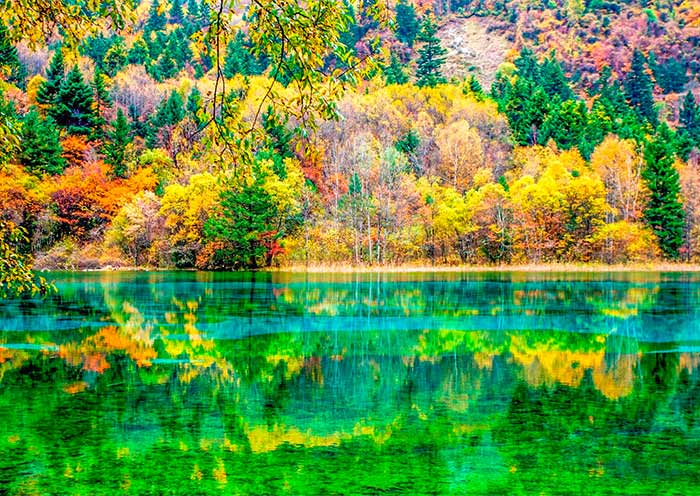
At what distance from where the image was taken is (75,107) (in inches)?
3398

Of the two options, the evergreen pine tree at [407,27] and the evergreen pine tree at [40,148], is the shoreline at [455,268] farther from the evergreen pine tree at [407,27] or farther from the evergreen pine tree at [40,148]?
the evergreen pine tree at [407,27]

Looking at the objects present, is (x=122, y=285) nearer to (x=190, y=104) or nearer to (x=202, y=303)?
(x=202, y=303)

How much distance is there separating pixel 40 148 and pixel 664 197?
59514 millimetres

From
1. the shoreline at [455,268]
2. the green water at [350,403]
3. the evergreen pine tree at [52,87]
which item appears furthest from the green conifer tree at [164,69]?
the green water at [350,403]

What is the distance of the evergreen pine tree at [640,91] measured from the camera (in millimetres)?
124500

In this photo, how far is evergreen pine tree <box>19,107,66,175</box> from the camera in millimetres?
76050

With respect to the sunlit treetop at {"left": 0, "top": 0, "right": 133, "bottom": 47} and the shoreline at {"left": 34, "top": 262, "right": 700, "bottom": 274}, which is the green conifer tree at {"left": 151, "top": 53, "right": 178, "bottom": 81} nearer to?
the shoreline at {"left": 34, "top": 262, "right": 700, "bottom": 274}

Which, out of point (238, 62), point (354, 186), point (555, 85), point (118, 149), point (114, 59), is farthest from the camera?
point (555, 85)

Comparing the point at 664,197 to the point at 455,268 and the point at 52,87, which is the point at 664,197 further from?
the point at 52,87

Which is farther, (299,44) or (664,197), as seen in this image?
(664,197)

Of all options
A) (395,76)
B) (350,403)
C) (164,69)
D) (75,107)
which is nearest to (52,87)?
(75,107)

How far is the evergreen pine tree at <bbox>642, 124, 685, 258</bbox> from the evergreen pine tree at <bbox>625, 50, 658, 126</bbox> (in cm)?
4576

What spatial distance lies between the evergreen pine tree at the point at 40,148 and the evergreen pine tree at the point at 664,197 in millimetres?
56430

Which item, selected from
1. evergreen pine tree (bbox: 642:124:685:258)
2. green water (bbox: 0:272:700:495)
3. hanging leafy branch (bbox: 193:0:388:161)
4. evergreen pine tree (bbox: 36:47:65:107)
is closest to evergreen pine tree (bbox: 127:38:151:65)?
evergreen pine tree (bbox: 36:47:65:107)
